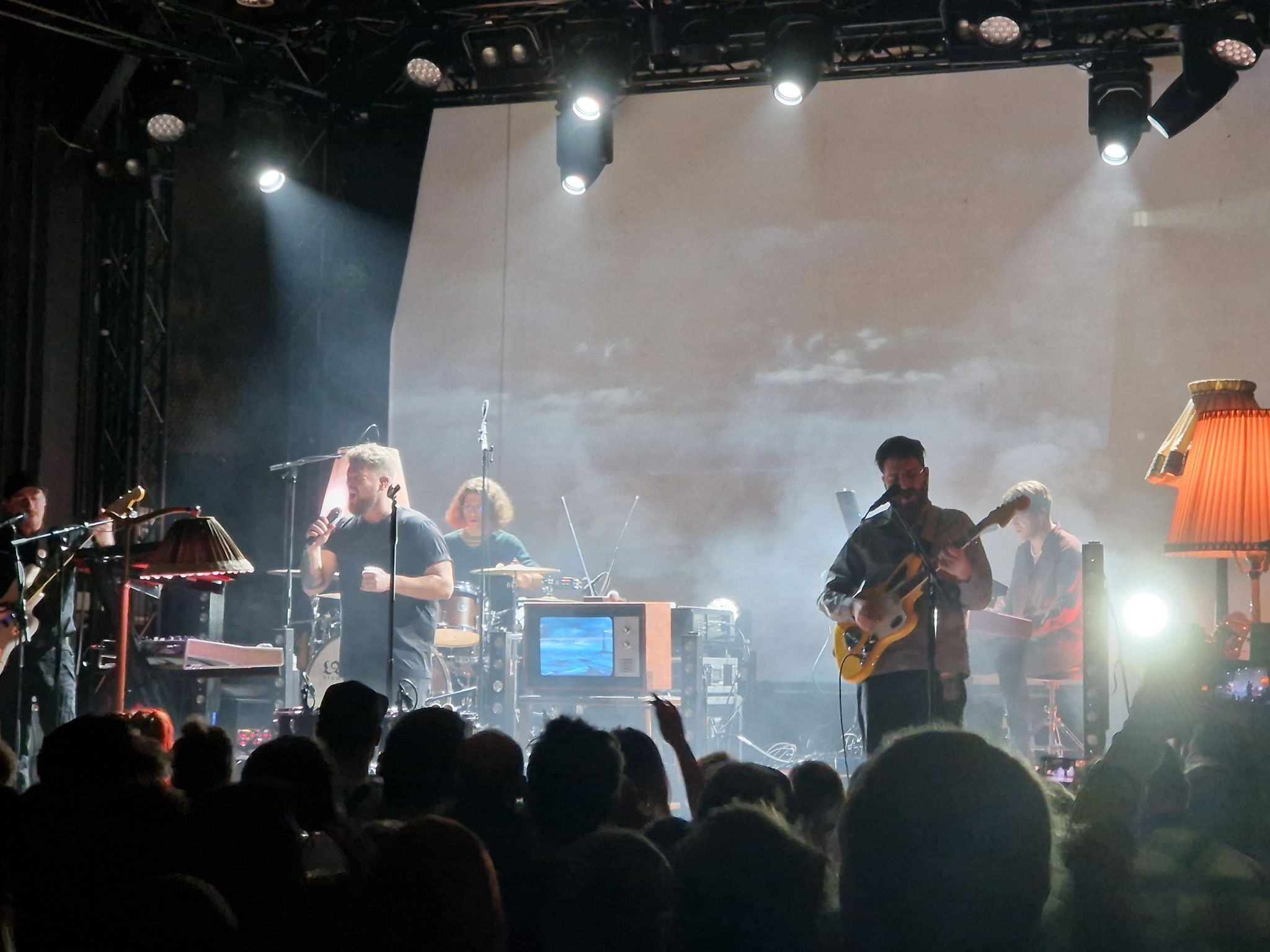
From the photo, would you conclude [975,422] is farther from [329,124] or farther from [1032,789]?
[1032,789]

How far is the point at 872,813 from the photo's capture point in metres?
1.35

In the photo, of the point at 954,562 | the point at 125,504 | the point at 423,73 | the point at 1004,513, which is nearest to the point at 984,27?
the point at 423,73

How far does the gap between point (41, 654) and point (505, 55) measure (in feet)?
14.2

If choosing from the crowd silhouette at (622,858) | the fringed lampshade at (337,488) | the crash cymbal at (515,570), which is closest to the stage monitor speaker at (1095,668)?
the crowd silhouette at (622,858)

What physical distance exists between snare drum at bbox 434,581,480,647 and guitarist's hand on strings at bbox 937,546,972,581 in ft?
14.2

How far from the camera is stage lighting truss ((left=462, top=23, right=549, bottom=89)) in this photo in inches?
306

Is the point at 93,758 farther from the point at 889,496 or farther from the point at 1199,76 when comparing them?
the point at 1199,76

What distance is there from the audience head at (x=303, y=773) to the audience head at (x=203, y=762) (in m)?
0.32

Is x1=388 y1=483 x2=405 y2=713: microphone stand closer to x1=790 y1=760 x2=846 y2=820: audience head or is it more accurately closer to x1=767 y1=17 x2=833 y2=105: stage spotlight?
x1=790 y1=760 x2=846 y2=820: audience head

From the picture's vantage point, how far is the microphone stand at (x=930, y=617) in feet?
14.7

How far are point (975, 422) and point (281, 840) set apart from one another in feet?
25.5

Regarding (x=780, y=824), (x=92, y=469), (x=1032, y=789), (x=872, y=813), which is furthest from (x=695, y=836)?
(x=92, y=469)

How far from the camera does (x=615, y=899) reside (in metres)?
1.73

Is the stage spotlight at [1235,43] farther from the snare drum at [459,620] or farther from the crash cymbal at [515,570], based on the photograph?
the snare drum at [459,620]
